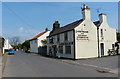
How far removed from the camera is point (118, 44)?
2709 cm

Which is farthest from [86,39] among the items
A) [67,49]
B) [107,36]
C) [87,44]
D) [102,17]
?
[102,17]

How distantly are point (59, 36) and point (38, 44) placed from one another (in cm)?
1909

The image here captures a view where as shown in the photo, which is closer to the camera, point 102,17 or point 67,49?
point 67,49

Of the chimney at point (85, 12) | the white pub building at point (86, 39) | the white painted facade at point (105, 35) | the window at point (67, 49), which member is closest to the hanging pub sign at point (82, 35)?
the white pub building at point (86, 39)

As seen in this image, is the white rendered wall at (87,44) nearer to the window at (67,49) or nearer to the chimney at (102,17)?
the window at (67,49)

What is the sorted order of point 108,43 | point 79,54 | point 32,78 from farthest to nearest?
1. point 108,43
2. point 79,54
3. point 32,78

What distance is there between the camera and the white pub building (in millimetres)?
22094

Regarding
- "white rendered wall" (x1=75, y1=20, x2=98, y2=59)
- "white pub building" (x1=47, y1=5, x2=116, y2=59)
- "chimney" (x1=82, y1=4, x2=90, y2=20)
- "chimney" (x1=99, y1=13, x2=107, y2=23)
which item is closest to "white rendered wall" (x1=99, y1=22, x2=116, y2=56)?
"white pub building" (x1=47, y1=5, x2=116, y2=59)

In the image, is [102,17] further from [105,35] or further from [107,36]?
[107,36]

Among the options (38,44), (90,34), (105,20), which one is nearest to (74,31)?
(90,34)

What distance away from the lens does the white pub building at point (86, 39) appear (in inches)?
870

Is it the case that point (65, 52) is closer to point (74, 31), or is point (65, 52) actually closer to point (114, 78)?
point (74, 31)

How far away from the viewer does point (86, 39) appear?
22625 mm

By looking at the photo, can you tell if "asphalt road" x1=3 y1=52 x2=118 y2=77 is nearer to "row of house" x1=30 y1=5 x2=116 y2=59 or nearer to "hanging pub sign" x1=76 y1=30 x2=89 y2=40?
"row of house" x1=30 y1=5 x2=116 y2=59
